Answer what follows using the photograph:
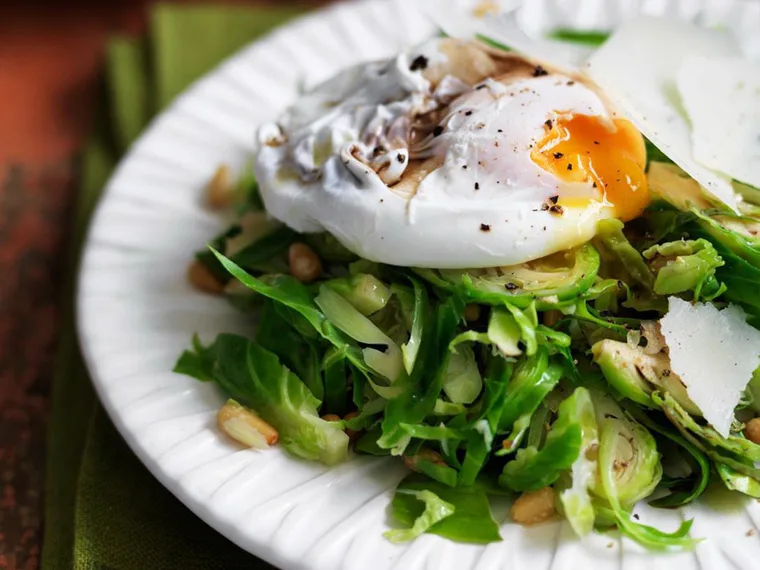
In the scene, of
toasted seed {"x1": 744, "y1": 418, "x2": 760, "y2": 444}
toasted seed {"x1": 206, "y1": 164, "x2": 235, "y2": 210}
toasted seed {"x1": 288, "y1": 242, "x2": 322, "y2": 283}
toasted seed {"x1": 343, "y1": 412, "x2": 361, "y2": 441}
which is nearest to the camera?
toasted seed {"x1": 744, "y1": 418, "x2": 760, "y2": 444}

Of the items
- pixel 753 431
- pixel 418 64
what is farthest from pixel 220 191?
pixel 753 431

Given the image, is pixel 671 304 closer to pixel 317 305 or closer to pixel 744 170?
pixel 744 170

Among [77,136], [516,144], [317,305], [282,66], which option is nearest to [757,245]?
[516,144]

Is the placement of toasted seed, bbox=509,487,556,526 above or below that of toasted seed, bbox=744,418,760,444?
below

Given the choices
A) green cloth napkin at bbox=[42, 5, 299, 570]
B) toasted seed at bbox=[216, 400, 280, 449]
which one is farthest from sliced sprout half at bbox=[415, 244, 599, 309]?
green cloth napkin at bbox=[42, 5, 299, 570]

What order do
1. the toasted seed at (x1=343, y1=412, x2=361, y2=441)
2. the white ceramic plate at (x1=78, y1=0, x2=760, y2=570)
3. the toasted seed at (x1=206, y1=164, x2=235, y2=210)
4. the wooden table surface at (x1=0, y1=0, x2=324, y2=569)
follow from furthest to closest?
the toasted seed at (x1=206, y1=164, x2=235, y2=210) < the wooden table surface at (x1=0, y1=0, x2=324, y2=569) < the toasted seed at (x1=343, y1=412, x2=361, y2=441) < the white ceramic plate at (x1=78, y1=0, x2=760, y2=570)

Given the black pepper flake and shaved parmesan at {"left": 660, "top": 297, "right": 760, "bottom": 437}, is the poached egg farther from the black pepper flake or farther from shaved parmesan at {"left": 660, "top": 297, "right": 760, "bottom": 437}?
shaved parmesan at {"left": 660, "top": 297, "right": 760, "bottom": 437}
